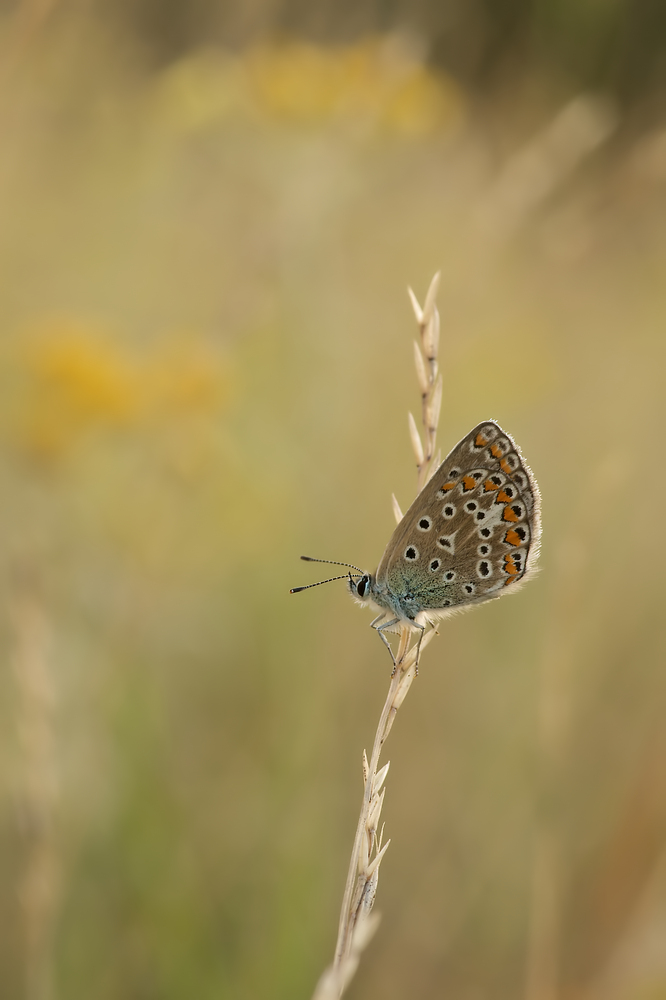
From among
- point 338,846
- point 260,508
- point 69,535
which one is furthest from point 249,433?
point 338,846

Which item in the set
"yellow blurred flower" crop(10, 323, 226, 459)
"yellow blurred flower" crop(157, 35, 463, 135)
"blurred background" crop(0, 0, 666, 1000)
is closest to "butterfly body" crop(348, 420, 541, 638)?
"blurred background" crop(0, 0, 666, 1000)

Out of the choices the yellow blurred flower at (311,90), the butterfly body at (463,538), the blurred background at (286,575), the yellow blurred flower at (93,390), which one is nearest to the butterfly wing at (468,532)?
the butterfly body at (463,538)

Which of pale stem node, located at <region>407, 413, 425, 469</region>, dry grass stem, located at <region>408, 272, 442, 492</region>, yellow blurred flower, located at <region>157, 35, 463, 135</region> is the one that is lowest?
pale stem node, located at <region>407, 413, 425, 469</region>

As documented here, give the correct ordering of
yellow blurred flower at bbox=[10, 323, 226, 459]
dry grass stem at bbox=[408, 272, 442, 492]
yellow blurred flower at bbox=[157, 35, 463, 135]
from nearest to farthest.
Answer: dry grass stem at bbox=[408, 272, 442, 492] < yellow blurred flower at bbox=[10, 323, 226, 459] < yellow blurred flower at bbox=[157, 35, 463, 135]

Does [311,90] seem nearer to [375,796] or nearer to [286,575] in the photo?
[286,575]

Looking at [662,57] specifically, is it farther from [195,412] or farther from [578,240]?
[195,412]

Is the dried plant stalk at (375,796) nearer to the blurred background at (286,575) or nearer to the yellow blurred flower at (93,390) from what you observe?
the blurred background at (286,575)

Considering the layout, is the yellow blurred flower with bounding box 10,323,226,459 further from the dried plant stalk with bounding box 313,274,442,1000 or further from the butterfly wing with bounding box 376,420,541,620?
the dried plant stalk with bounding box 313,274,442,1000
